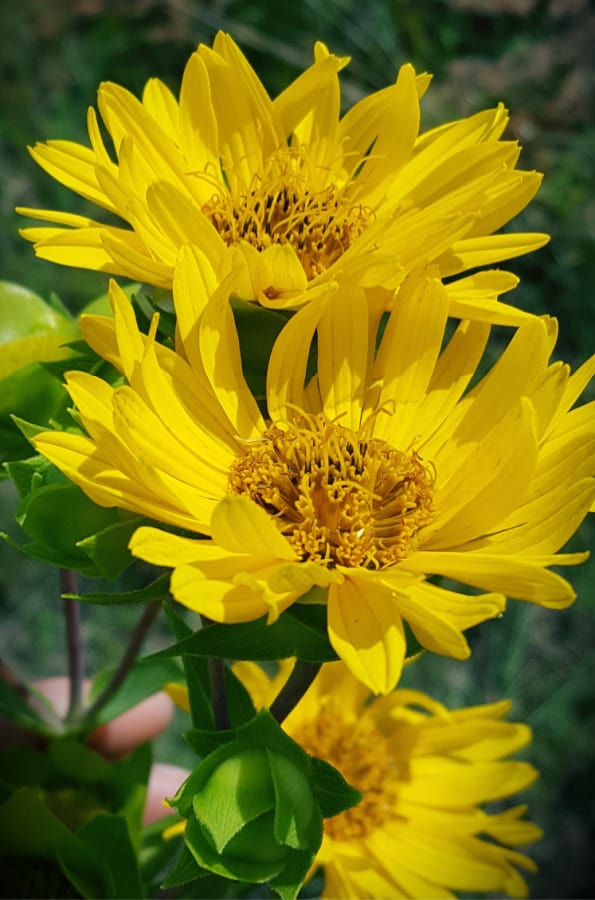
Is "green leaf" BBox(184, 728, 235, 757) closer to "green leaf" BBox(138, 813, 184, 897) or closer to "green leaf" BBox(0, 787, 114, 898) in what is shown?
"green leaf" BBox(0, 787, 114, 898)

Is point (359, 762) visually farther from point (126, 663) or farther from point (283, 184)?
point (283, 184)

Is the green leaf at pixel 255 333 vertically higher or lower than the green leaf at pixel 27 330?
higher

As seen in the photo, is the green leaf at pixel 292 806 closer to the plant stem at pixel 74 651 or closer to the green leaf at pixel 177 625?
the green leaf at pixel 177 625

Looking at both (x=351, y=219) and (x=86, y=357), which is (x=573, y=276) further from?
(x=86, y=357)

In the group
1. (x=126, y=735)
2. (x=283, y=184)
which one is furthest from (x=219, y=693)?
(x=126, y=735)

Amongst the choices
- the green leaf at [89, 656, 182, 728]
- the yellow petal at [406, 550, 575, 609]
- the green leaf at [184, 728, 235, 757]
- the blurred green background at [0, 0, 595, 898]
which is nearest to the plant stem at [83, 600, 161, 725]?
the green leaf at [89, 656, 182, 728]

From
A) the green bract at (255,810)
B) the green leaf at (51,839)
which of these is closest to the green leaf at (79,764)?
the green leaf at (51,839)

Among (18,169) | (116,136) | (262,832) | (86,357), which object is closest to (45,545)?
(86,357)
